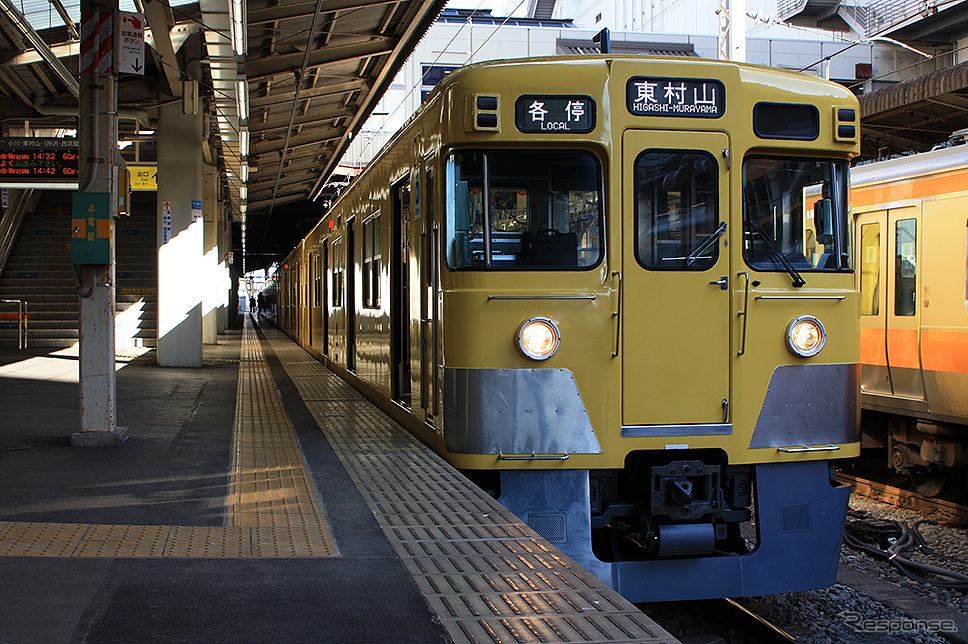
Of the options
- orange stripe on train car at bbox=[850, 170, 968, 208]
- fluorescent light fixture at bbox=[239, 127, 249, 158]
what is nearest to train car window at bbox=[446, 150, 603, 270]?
orange stripe on train car at bbox=[850, 170, 968, 208]

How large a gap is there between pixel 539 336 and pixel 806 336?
150 centimetres

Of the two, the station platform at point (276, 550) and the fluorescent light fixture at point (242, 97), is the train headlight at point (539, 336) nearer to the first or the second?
the station platform at point (276, 550)

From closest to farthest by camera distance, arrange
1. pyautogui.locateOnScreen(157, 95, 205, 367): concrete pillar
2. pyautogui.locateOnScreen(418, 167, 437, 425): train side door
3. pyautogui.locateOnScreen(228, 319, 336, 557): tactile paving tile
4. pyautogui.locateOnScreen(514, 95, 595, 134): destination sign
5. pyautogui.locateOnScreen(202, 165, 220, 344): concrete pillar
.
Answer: pyautogui.locateOnScreen(228, 319, 336, 557): tactile paving tile
pyautogui.locateOnScreen(514, 95, 595, 134): destination sign
pyautogui.locateOnScreen(418, 167, 437, 425): train side door
pyautogui.locateOnScreen(157, 95, 205, 367): concrete pillar
pyautogui.locateOnScreen(202, 165, 220, 344): concrete pillar

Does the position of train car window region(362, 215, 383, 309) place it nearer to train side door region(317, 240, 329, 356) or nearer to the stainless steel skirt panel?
the stainless steel skirt panel

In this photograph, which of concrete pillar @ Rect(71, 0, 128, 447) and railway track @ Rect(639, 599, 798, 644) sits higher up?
concrete pillar @ Rect(71, 0, 128, 447)

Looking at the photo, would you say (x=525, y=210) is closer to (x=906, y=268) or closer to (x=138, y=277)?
(x=906, y=268)

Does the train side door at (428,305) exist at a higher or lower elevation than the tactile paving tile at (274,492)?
higher

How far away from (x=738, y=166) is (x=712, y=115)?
32 centimetres

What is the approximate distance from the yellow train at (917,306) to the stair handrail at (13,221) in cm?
1952

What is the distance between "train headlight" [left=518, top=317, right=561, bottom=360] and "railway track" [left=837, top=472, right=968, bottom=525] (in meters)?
4.34

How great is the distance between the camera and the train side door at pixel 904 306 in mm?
8320

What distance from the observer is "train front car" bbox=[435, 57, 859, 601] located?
4652 mm

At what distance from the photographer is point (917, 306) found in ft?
27.3

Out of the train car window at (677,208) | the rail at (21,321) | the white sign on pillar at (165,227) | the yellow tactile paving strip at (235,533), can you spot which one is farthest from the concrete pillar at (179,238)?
the train car window at (677,208)
